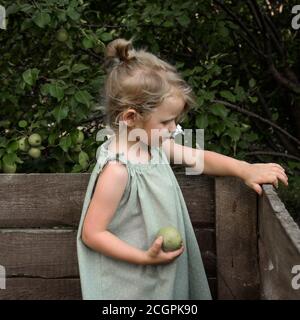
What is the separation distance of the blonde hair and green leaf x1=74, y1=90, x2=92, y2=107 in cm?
57

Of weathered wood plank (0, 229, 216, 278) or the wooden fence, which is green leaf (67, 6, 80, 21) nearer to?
the wooden fence

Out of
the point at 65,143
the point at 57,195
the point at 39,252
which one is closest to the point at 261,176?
the point at 57,195

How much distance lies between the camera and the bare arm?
1.75 m

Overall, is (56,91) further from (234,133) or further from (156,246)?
(156,246)

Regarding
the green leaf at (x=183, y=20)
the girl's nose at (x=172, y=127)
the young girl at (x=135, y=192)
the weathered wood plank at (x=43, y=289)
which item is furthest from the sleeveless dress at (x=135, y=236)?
the green leaf at (x=183, y=20)

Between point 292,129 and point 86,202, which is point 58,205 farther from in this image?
point 292,129

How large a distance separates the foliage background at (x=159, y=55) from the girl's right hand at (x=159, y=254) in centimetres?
60

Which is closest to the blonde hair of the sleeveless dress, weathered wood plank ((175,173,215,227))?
the sleeveless dress

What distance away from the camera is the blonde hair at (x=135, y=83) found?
180 centimetres

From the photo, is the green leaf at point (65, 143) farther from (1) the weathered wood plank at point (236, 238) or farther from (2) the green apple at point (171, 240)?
(2) the green apple at point (171, 240)

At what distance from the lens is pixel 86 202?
1839mm

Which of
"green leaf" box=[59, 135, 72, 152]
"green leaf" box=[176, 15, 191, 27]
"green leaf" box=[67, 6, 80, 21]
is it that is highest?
"green leaf" box=[176, 15, 191, 27]

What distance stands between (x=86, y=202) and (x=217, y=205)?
0.41 m
